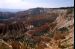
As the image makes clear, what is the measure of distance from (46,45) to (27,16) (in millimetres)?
375

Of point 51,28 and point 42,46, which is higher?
point 51,28

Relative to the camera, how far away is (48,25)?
1673 millimetres

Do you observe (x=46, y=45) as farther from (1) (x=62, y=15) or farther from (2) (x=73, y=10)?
(2) (x=73, y=10)

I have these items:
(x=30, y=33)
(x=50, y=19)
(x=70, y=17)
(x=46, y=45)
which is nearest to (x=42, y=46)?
(x=46, y=45)

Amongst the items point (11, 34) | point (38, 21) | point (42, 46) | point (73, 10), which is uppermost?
point (73, 10)

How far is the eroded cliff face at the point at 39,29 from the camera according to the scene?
1.64 meters

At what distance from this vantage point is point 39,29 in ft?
5.45

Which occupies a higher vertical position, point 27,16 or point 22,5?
point 22,5

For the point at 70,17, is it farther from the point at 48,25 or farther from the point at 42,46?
the point at 42,46

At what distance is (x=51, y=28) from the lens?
1.66 m

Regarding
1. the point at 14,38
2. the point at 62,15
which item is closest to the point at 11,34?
the point at 14,38

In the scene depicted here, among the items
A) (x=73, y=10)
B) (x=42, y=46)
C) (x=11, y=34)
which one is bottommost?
(x=42, y=46)

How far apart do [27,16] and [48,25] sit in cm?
25

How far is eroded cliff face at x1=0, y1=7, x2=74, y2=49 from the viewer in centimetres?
164
